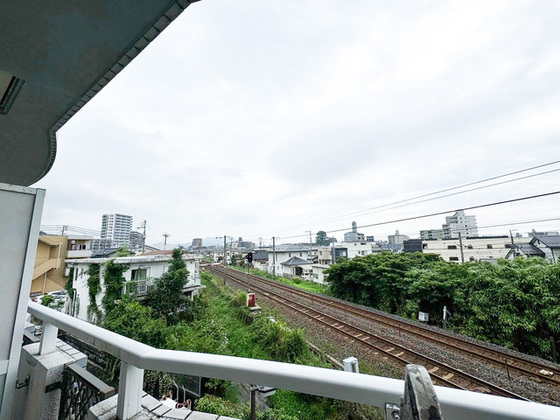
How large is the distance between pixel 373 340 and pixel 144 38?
24.3 feet

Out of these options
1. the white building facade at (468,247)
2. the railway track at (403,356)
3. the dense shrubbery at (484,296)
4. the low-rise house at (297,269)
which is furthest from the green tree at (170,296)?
the white building facade at (468,247)

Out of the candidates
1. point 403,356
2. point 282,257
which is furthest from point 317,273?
point 403,356

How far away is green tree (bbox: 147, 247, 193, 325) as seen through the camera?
31.6 ft

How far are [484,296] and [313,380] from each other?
872cm

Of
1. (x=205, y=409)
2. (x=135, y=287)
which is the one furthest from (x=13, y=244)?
(x=135, y=287)

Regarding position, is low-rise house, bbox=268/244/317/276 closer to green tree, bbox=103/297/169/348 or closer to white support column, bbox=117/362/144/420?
green tree, bbox=103/297/169/348

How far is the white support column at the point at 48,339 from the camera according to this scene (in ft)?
4.85

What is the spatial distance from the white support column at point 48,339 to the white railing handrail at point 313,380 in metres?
0.65

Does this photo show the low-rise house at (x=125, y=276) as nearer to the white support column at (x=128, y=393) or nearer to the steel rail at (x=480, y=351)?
the steel rail at (x=480, y=351)

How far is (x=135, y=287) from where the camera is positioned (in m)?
9.95

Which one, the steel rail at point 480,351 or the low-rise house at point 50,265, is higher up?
the low-rise house at point 50,265

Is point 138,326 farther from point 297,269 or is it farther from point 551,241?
point 551,241

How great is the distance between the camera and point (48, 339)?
1514mm

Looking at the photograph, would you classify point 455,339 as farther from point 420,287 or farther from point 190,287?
point 190,287
